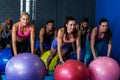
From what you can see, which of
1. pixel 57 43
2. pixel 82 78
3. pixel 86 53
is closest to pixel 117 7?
pixel 86 53

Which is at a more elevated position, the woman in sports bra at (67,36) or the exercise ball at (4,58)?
the woman in sports bra at (67,36)

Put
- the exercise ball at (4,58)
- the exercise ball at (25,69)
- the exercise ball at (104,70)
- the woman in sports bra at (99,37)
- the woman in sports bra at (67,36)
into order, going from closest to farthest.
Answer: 1. the exercise ball at (25,69)
2. the exercise ball at (104,70)
3. the woman in sports bra at (67,36)
4. the woman in sports bra at (99,37)
5. the exercise ball at (4,58)

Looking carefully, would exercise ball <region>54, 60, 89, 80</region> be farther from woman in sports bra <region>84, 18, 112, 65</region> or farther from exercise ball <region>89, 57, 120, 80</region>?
woman in sports bra <region>84, 18, 112, 65</region>

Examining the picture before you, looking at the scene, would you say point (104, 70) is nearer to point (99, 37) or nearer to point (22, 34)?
point (99, 37)

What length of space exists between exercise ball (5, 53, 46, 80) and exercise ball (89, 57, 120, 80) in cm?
69

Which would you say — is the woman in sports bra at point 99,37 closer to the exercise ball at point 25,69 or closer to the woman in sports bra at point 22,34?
the woman in sports bra at point 22,34

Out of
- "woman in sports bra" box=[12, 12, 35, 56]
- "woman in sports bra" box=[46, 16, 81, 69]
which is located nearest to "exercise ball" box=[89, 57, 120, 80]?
"woman in sports bra" box=[46, 16, 81, 69]

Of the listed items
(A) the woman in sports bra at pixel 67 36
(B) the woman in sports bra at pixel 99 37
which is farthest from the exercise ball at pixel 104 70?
(B) the woman in sports bra at pixel 99 37

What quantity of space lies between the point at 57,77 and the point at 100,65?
60cm

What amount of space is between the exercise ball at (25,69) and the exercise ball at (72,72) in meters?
0.23

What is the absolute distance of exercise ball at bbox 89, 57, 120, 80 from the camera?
11.4 ft

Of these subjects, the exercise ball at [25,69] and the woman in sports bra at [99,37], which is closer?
the exercise ball at [25,69]

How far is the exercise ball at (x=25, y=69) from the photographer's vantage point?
3.28 metres

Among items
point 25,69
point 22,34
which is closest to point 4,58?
point 22,34
